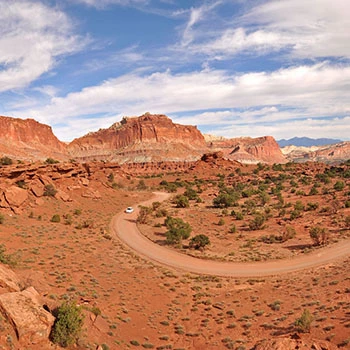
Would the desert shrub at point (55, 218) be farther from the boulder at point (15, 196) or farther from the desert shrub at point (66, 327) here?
the desert shrub at point (66, 327)

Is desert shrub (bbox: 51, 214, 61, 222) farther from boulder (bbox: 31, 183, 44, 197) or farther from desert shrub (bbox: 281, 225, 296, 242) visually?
desert shrub (bbox: 281, 225, 296, 242)

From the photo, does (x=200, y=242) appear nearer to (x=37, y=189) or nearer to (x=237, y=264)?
(x=237, y=264)

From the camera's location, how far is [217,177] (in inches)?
3526

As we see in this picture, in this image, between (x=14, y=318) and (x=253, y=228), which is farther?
(x=253, y=228)

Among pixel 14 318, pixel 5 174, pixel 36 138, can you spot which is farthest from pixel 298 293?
pixel 36 138

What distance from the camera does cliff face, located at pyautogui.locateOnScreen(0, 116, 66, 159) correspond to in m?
113

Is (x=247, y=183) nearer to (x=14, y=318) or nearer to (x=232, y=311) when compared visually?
(x=232, y=311)

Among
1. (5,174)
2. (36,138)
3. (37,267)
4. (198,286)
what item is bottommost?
(198,286)

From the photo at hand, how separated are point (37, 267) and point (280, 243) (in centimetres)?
2143

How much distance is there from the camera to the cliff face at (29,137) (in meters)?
113

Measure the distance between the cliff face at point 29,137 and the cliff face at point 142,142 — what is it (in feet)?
65.0

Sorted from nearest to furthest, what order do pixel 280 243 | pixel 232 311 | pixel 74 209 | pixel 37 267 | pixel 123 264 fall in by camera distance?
pixel 232 311, pixel 37 267, pixel 123 264, pixel 280 243, pixel 74 209

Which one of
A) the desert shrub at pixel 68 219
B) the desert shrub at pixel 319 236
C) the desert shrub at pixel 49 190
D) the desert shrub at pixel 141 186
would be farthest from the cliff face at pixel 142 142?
the desert shrub at pixel 319 236

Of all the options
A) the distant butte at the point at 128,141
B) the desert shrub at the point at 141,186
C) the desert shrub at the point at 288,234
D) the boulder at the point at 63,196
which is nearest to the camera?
the desert shrub at the point at 288,234
